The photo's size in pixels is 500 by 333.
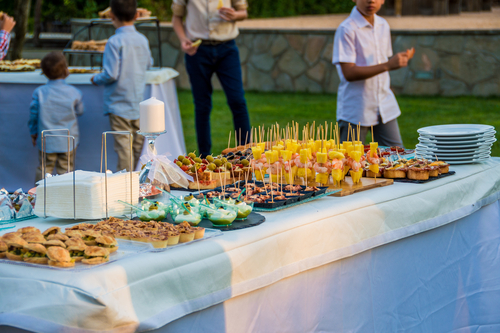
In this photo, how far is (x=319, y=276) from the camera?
2.03 metres

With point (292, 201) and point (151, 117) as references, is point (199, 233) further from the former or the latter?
point (151, 117)

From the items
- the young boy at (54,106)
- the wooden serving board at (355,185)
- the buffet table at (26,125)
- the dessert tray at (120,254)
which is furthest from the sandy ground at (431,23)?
the dessert tray at (120,254)

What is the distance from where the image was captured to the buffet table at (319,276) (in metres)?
1.44

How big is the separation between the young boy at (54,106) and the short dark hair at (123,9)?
53 cm

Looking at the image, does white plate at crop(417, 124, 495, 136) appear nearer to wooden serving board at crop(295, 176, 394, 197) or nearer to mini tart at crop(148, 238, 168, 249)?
wooden serving board at crop(295, 176, 394, 197)

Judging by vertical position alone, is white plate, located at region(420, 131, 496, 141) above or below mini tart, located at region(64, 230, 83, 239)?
above

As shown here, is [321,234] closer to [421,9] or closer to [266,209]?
[266,209]

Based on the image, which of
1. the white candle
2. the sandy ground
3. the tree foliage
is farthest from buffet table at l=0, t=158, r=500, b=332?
the tree foliage

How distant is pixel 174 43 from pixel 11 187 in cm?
634

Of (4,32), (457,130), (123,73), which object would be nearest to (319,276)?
(457,130)

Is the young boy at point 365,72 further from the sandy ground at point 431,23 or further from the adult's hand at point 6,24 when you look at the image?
the sandy ground at point 431,23

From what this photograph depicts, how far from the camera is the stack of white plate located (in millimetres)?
2885

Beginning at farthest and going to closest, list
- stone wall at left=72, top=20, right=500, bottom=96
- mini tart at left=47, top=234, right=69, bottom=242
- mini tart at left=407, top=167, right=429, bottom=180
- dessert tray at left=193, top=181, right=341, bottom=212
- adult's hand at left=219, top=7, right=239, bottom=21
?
stone wall at left=72, top=20, right=500, bottom=96, adult's hand at left=219, top=7, right=239, bottom=21, mini tart at left=407, top=167, right=429, bottom=180, dessert tray at left=193, top=181, right=341, bottom=212, mini tart at left=47, top=234, right=69, bottom=242

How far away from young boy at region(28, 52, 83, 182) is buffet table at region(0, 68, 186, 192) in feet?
1.01
